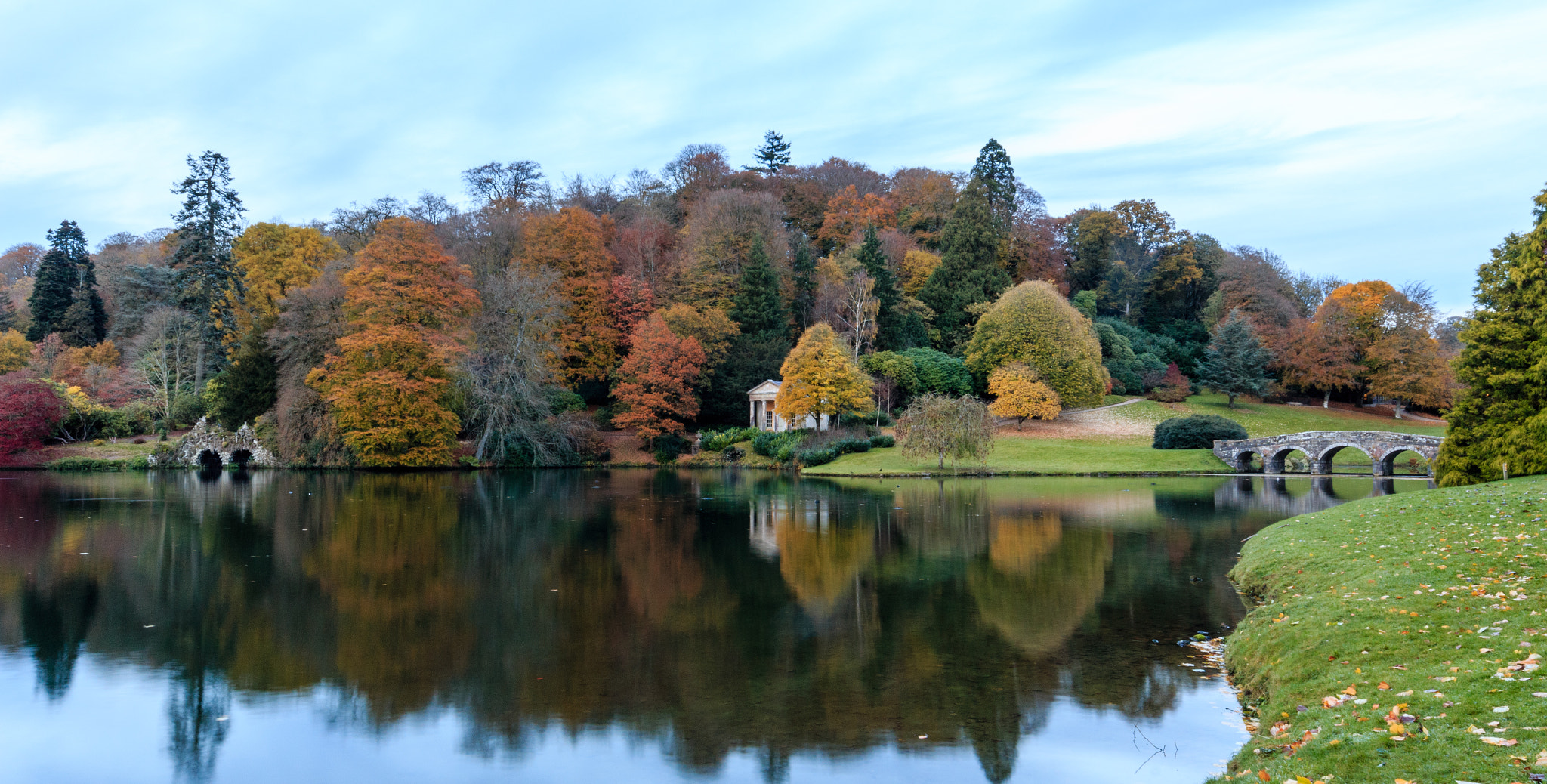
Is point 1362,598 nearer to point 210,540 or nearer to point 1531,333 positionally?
point 1531,333

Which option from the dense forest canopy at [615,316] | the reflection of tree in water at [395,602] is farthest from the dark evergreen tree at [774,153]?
the reflection of tree in water at [395,602]

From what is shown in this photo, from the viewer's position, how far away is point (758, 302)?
57.6 m

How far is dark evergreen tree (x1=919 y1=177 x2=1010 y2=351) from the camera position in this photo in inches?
2480

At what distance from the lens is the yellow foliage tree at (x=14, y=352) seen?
55.1 meters

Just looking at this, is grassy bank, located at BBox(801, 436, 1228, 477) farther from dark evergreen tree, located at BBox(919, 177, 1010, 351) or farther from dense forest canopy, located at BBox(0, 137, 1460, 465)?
dark evergreen tree, located at BBox(919, 177, 1010, 351)

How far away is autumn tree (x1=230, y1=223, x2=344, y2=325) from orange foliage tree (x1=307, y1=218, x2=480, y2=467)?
11.1m

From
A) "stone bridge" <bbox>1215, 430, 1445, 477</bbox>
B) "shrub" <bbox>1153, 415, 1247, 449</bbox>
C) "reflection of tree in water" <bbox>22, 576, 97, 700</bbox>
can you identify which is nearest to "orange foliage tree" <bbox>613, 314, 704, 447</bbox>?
"shrub" <bbox>1153, 415, 1247, 449</bbox>

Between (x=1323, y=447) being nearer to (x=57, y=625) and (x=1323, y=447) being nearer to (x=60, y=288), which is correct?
(x=57, y=625)

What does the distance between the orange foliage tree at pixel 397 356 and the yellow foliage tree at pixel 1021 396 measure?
30820mm

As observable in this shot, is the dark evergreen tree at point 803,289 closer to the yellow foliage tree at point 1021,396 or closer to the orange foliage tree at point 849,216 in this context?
the orange foliage tree at point 849,216

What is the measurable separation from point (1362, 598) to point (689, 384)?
144ft

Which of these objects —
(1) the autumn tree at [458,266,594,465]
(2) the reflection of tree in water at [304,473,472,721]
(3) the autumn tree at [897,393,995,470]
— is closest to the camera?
(2) the reflection of tree in water at [304,473,472,721]

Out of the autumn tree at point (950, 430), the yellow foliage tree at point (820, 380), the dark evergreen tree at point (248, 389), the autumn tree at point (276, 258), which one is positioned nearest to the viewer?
the autumn tree at point (950, 430)

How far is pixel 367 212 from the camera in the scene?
62688mm
